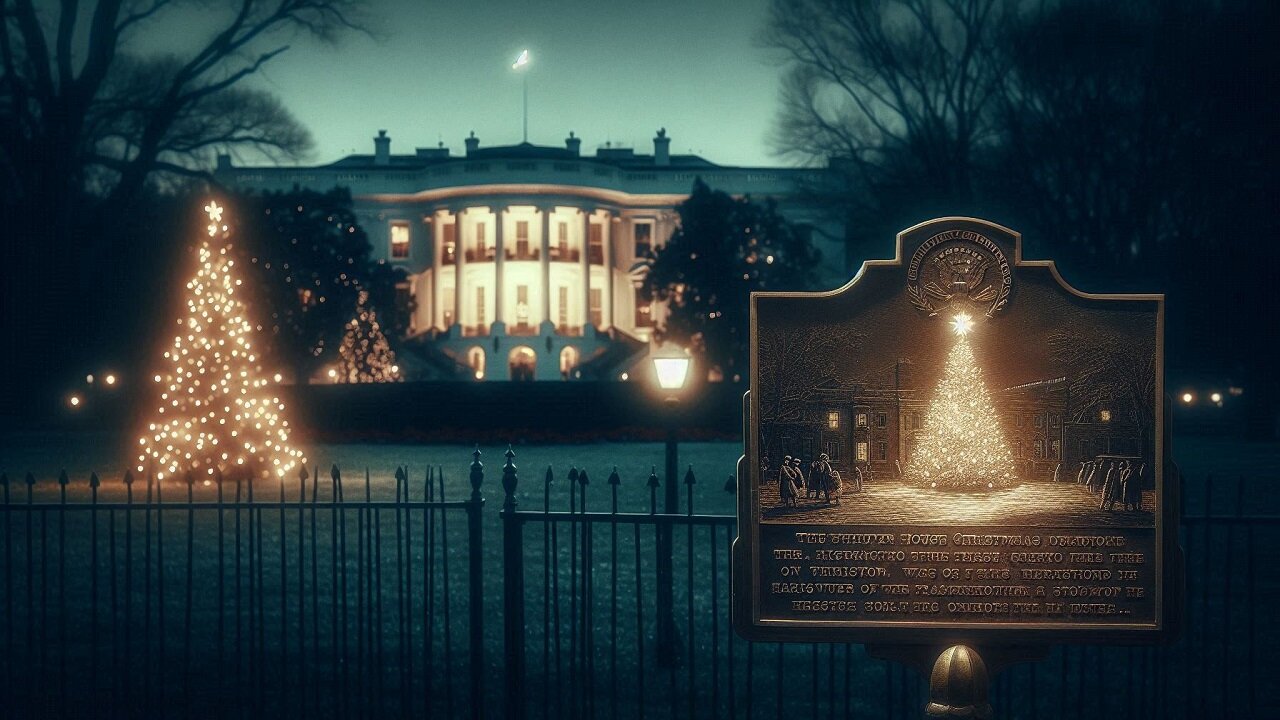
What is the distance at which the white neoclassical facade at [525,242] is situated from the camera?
56.9m

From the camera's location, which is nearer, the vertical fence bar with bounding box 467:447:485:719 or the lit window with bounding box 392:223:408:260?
the vertical fence bar with bounding box 467:447:485:719

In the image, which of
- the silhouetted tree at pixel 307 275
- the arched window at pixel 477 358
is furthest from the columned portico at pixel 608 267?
the silhouetted tree at pixel 307 275

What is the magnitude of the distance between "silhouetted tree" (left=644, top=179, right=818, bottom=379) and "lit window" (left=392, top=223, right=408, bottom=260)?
24203 mm

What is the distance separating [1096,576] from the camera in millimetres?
4238

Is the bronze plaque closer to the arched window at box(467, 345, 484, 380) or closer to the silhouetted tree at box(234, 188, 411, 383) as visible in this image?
the silhouetted tree at box(234, 188, 411, 383)

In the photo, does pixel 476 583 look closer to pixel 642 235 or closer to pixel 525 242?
pixel 525 242

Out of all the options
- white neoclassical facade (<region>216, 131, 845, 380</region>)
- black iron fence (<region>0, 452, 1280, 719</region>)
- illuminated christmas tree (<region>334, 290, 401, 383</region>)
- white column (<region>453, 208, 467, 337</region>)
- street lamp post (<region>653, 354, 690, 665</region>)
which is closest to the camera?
black iron fence (<region>0, 452, 1280, 719</region>)

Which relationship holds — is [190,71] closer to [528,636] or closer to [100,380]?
[100,380]

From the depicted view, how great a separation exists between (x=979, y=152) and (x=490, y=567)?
20.2 metres

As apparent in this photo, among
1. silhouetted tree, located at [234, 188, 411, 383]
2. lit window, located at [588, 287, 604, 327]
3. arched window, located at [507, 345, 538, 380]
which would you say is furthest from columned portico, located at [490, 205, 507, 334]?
silhouetted tree, located at [234, 188, 411, 383]

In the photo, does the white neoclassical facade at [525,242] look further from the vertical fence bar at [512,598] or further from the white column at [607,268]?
the vertical fence bar at [512,598]

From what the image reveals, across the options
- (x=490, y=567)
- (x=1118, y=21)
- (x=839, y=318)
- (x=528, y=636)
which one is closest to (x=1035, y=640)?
(x=839, y=318)

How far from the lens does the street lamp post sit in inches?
265

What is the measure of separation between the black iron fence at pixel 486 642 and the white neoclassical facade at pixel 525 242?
144 ft
